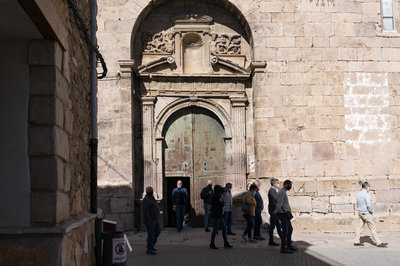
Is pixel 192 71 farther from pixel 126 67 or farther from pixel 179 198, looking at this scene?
pixel 179 198

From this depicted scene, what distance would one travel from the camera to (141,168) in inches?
560

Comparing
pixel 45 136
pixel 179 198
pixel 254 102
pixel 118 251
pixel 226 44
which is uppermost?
pixel 226 44

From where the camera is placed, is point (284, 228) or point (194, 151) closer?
point (284, 228)

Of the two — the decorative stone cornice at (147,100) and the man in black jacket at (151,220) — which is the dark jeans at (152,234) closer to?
the man in black jacket at (151,220)

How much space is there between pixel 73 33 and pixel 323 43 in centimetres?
1007

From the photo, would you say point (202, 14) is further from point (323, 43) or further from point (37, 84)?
point (37, 84)

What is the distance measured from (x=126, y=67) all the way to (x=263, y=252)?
21.8 feet

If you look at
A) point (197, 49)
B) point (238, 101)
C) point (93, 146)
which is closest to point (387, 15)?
point (238, 101)

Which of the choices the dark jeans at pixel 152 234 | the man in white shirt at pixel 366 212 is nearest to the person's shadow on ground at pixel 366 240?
the man in white shirt at pixel 366 212

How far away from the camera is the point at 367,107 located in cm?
1412

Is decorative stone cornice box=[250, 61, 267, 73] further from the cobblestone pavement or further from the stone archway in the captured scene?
the cobblestone pavement

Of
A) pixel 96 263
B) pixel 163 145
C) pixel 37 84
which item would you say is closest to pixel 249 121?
pixel 163 145

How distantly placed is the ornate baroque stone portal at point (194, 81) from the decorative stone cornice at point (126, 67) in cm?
53

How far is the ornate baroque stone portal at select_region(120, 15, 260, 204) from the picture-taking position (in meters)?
14.4
